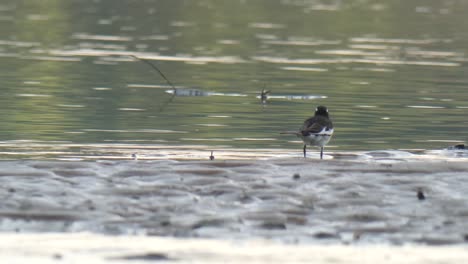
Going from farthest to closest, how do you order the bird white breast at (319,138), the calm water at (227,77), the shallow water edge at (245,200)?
the calm water at (227,77)
the bird white breast at (319,138)
the shallow water edge at (245,200)

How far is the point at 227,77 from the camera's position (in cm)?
3419

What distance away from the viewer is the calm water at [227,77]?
22844 mm

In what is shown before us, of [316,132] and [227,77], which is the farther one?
[227,77]

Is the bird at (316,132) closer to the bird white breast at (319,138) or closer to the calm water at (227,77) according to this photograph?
the bird white breast at (319,138)

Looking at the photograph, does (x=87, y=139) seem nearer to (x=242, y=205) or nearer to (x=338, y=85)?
(x=242, y=205)

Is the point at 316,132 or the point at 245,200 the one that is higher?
the point at 316,132

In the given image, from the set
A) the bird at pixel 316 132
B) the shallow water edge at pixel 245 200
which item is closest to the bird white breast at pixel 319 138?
the bird at pixel 316 132

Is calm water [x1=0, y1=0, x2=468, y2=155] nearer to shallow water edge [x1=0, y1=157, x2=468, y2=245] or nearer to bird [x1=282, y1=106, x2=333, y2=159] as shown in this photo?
bird [x1=282, y1=106, x2=333, y2=159]

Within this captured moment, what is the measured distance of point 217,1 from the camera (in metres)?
75.4

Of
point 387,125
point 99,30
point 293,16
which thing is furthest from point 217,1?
point 387,125

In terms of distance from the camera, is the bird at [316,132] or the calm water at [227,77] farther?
the calm water at [227,77]

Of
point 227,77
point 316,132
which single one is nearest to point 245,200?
point 316,132

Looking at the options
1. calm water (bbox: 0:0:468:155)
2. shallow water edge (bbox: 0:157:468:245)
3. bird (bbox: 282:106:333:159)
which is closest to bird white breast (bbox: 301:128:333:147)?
bird (bbox: 282:106:333:159)

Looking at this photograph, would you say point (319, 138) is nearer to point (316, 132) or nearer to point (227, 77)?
point (316, 132)
